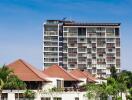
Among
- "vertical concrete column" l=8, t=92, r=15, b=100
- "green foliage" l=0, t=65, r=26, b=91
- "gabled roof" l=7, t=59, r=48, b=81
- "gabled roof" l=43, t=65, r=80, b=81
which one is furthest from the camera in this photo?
"gabled roof" l=43, t=65, r=80, b=81

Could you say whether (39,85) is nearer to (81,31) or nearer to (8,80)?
(8,80)

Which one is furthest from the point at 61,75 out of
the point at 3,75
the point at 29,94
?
the point at 3,75

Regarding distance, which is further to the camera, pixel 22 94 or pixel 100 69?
pixel 100 69

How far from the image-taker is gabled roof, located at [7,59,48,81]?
93875mm

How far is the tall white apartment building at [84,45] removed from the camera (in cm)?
19512

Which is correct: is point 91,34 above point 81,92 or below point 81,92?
above

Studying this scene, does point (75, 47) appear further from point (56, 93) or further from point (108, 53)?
point (56, 93)

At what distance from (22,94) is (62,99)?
22.7ft

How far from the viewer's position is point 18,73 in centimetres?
9550

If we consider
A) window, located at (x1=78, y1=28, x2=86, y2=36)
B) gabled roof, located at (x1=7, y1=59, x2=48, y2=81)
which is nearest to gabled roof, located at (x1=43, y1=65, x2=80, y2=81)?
gabled roof, located at (x1=7, y1=59, x2=48, y2=81)

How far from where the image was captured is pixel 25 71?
95.9m

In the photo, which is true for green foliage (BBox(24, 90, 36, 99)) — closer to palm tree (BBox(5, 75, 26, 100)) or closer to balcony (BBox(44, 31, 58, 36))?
palm tree (BBox(5, 75, 26, 100))

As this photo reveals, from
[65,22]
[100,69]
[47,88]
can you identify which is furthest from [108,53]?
[47,88]

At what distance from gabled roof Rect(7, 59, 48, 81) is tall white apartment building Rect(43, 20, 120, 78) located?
316 feet
